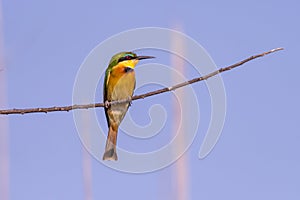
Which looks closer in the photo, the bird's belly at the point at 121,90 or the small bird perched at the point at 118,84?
the small bird perched at the point at 118,84

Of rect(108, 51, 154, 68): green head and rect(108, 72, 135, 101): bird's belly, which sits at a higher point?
rect(108, 51, 154, 68): green head

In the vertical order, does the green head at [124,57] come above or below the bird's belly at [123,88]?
above

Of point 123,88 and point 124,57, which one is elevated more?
point 124,57

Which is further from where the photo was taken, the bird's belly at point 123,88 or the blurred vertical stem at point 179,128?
the bird's belly at point 123,88

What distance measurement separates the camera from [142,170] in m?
1.32

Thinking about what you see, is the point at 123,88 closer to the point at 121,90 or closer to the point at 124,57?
the point at 121,90

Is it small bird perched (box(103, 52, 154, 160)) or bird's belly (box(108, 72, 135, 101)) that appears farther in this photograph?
bird's belly (box(108, 72, 135, 101))

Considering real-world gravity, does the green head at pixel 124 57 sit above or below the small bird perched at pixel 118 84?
above

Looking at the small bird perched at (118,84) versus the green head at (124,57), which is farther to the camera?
the green head at (124,57)

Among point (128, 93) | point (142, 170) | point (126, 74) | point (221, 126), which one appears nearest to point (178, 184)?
point (142, 170)

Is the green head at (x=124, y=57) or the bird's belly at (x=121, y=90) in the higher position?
the green head at (x=124, y=57)

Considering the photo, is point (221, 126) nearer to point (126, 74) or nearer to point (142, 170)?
point (142, 170)

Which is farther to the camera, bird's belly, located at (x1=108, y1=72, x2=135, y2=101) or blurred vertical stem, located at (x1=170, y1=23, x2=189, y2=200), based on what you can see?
bird's belly, located at (x1=108, y1=72, x2=135, y2=101)

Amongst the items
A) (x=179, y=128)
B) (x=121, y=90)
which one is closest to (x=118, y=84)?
(x=121, y=90)
